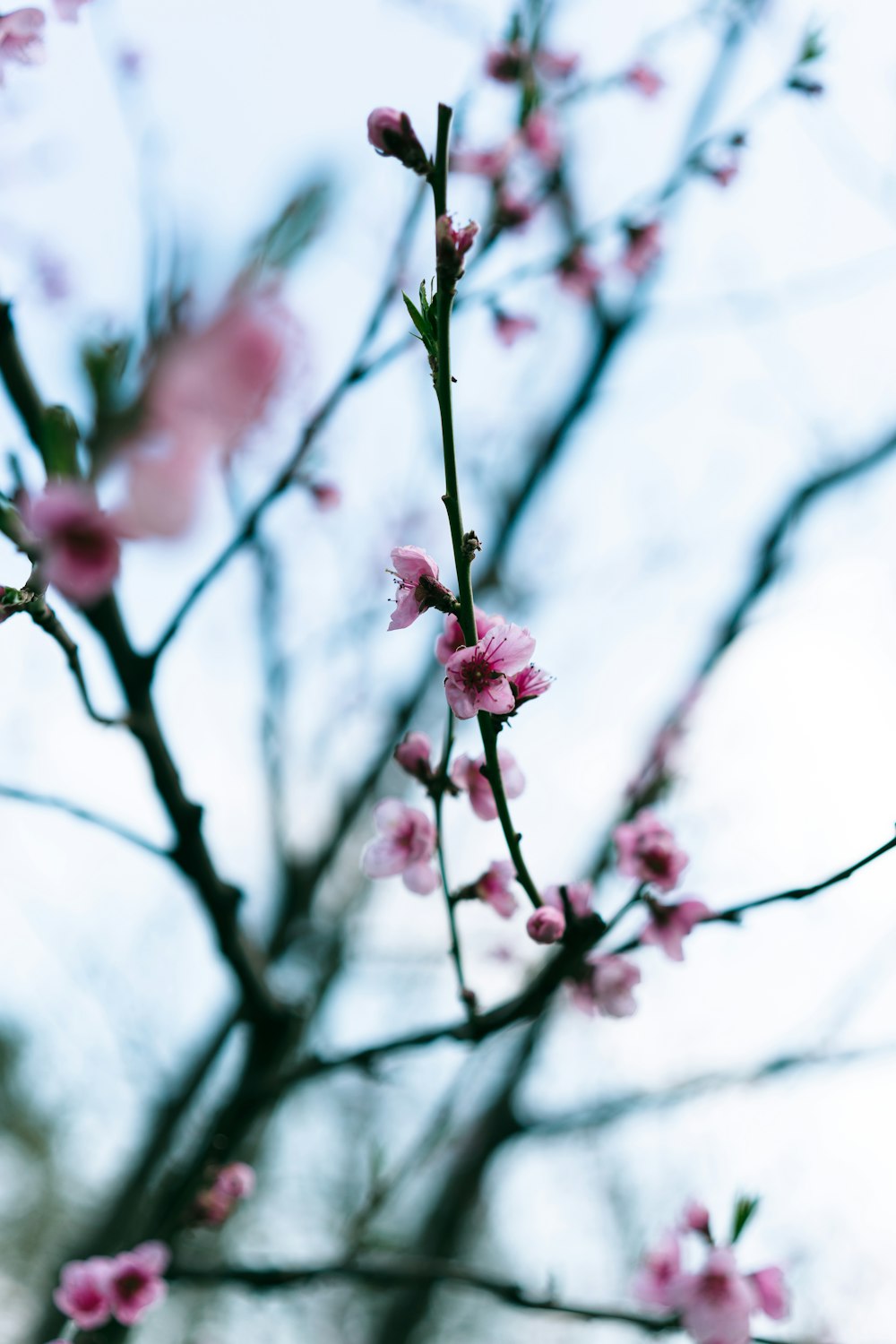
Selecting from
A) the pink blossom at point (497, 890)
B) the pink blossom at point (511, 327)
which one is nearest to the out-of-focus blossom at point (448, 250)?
the pink blossom at point (497, 890)

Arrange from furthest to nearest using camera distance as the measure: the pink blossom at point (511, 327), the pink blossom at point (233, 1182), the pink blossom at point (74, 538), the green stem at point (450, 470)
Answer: the pink blossom at point (511, 327) → the pink blossom at point (233, 1182) → the green stem at point (450, 470) → the pink blossom at point (74, 538)

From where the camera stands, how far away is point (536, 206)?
244 centimetres

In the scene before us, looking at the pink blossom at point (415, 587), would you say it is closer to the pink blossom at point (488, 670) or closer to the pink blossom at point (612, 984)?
the pink blossom at point (488, 670)

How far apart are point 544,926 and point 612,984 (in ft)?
0.96

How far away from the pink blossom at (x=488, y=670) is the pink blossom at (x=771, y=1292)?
1.23 meters

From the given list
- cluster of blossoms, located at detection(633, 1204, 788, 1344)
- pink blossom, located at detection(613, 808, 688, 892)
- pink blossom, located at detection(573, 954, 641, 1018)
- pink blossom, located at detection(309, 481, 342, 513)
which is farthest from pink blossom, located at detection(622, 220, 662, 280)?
cluster of blossoms, located at detection(633, 1204, 788, 1344)

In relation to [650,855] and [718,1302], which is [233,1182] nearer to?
[718,1302]

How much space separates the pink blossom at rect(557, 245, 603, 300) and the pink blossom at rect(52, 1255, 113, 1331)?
2890 mm

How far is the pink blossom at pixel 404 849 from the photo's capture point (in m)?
1.56

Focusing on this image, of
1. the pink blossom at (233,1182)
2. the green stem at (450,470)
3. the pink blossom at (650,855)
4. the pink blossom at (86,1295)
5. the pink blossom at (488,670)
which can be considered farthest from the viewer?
Answer: the pink blossom at (233,1182)

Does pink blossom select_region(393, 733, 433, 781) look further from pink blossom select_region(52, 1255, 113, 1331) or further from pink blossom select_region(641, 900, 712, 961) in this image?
pink blossom select_region(52, 1255, 113, 1331)

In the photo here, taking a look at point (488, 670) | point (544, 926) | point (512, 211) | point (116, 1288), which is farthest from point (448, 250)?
point (116, 1288)

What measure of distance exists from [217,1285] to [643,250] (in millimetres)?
3248

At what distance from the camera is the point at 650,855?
60.0 inches
